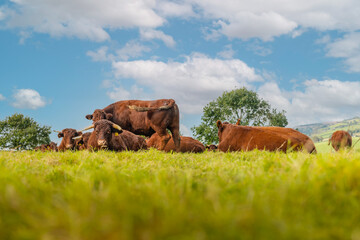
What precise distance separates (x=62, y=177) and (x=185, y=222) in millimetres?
2724

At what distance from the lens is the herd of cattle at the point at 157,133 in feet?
35.4

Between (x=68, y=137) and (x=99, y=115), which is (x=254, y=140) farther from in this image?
Answer: (x=68, y=137)

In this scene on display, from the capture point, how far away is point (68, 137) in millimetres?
14648

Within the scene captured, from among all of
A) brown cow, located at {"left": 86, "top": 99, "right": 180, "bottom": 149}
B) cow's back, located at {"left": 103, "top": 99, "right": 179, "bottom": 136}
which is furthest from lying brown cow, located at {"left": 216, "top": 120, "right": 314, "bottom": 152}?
cow's back, located at {"left": 103, "top": 99, "right": 179, "bottom": 136}

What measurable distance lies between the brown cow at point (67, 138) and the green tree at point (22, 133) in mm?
36095

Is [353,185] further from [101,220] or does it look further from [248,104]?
[248,104]

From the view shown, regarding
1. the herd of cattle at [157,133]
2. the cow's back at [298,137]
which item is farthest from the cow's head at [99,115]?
the cow's back at [298,137]

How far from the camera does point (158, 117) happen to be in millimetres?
12930

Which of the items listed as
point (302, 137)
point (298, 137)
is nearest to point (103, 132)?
point (298, 137)

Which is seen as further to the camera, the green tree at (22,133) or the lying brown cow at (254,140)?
the green tree at (22,133)

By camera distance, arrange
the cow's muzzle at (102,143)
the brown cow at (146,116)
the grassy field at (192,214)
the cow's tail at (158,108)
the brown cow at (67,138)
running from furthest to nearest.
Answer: the brown cow at (67,138), the brown cow at (146,116), the cow's tail at (158,108), the cow's muzzle at (102,143), the grassy field at (192,214)

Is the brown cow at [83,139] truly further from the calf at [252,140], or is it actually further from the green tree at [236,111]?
the green tree at [236,111]

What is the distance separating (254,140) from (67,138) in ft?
30.2

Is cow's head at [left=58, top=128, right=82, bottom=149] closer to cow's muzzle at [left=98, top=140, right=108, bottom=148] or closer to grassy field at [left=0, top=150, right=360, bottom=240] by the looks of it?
cow's muzzle at [left=98, top=140, right=108, bottom=148]
